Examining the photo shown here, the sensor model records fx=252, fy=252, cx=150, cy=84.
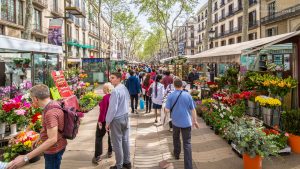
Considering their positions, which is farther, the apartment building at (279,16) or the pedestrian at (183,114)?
the apartment building at (279,16)

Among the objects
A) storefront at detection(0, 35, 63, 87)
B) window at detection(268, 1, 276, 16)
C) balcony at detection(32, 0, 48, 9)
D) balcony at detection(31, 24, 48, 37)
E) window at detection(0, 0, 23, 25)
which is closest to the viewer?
storefront at detection(0, 35, 63, 87)

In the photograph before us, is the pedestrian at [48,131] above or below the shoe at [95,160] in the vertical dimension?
above

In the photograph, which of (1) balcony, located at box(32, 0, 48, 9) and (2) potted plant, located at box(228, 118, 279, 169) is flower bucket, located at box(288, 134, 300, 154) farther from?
(1) balcony, located at box(32, 0, 48, 9)

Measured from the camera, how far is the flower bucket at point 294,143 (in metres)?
5.07

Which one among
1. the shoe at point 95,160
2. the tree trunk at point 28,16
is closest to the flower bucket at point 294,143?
the shoe at point 95,160

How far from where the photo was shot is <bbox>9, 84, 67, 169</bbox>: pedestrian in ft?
8.59

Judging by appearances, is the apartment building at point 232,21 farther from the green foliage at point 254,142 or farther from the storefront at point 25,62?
the green foliage at point 254,142

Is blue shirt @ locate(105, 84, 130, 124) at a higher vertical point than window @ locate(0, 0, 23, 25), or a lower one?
lower

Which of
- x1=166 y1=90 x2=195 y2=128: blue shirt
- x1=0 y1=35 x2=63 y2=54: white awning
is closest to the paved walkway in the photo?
x1=166 y1=90 x2=195 y2=128: blue shirt

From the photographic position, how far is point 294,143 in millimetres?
5121

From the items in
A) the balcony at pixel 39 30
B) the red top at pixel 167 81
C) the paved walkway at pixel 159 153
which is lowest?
the paved walkway at pixel 159 153

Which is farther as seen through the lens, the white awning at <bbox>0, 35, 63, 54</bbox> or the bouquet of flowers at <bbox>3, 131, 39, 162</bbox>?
the white awning at <bbox>0, 35, 63, 54</bbox>

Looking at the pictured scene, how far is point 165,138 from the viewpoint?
6.55 metres

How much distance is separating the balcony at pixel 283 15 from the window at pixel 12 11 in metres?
25.6
